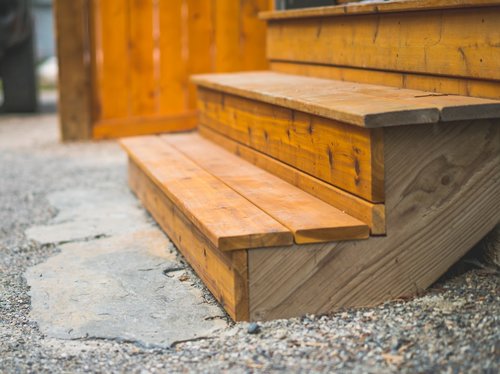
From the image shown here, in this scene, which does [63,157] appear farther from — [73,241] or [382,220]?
[382,220]

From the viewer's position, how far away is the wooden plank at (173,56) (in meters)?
5.80

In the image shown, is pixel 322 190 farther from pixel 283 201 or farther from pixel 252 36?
pixel 252 36

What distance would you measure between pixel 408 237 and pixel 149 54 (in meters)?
3.96

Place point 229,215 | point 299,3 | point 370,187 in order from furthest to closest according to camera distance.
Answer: point 299,3 → point 229,215 → point 370,187

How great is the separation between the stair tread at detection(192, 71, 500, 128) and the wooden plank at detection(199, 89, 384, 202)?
0.16 feet

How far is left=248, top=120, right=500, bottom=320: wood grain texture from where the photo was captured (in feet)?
6.93

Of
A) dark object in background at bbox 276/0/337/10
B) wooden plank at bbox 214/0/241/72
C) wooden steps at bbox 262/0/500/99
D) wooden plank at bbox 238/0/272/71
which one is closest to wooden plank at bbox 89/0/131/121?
wooden plank at bbox 214/0/241/72

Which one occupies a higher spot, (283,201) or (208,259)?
(283,201)

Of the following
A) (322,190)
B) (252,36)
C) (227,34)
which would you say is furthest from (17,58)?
(322,190)

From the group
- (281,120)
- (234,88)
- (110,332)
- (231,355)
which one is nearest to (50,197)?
(234,88)

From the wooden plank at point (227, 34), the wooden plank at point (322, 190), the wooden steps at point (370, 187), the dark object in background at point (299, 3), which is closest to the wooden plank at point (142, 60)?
the wooden plank at point (227, 34)

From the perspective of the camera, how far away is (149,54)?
580cm

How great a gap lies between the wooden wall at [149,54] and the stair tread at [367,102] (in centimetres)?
262

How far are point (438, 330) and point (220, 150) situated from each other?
1.74m
